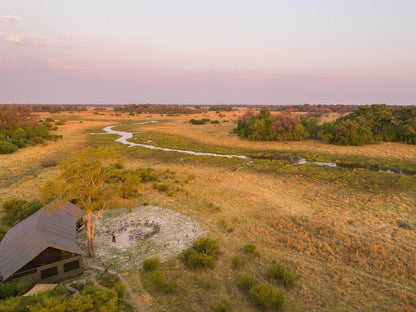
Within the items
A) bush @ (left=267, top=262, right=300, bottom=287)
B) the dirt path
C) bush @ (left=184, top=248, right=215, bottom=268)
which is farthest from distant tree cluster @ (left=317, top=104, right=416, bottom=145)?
the dirt path

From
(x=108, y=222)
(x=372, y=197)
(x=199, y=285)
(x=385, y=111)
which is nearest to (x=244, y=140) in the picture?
(x=385, y=111)

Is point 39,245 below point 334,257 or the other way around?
the other way around

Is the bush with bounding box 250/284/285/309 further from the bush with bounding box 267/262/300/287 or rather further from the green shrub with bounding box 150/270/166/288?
the green shrub with bounding box 150/270/166/288

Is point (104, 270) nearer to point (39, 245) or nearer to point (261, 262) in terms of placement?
point (39, 245)

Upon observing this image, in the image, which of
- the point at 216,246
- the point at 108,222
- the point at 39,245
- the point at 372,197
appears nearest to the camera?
the point at 39,245

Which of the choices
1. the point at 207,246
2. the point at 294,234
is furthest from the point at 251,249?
the point at 294,234

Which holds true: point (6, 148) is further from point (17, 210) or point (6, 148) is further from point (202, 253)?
point (202, 253)
